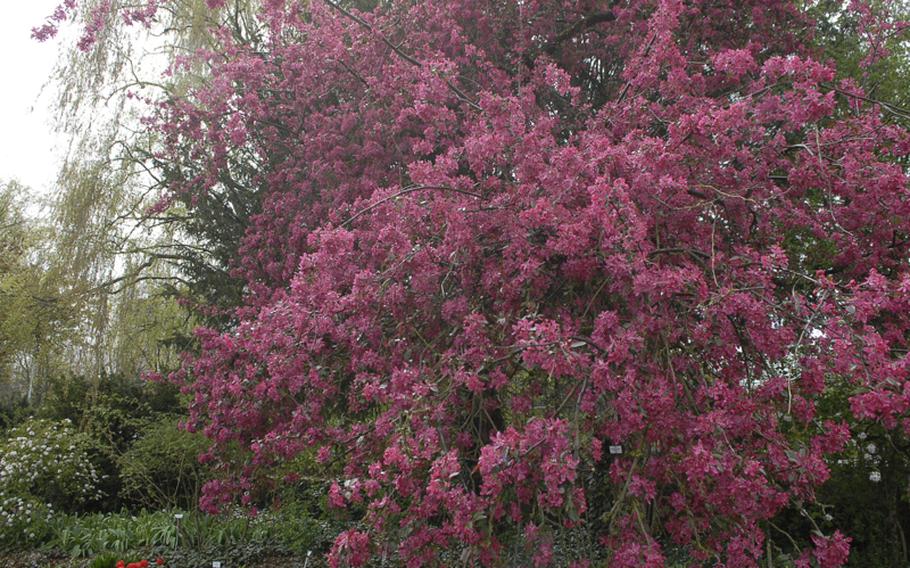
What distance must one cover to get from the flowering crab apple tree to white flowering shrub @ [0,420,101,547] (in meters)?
3.70

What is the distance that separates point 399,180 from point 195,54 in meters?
3.10

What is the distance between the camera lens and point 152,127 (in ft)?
23.0

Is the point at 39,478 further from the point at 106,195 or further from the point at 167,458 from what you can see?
the point at 106,195

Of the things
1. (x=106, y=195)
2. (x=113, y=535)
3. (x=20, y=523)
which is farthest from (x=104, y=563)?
(x=106, y=195)

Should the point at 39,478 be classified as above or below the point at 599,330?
below

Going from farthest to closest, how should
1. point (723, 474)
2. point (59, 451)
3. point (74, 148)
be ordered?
point (59, 451), point (74, 148), point (723, 474)

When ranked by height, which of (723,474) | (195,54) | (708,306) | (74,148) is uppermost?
(195,54)

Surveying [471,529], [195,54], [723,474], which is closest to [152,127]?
[195,54]

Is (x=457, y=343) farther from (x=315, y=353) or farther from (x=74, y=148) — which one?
(x=74, y=148)

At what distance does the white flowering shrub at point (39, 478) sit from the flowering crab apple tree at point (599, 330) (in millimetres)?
3703

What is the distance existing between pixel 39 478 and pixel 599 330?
22.8 ft

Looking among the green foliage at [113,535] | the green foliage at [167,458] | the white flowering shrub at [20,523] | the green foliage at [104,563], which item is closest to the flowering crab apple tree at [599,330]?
the green foliage at [104,563]

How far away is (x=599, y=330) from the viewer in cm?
263

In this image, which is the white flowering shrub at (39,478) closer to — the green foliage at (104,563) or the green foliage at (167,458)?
the green foliage at (167,458)
